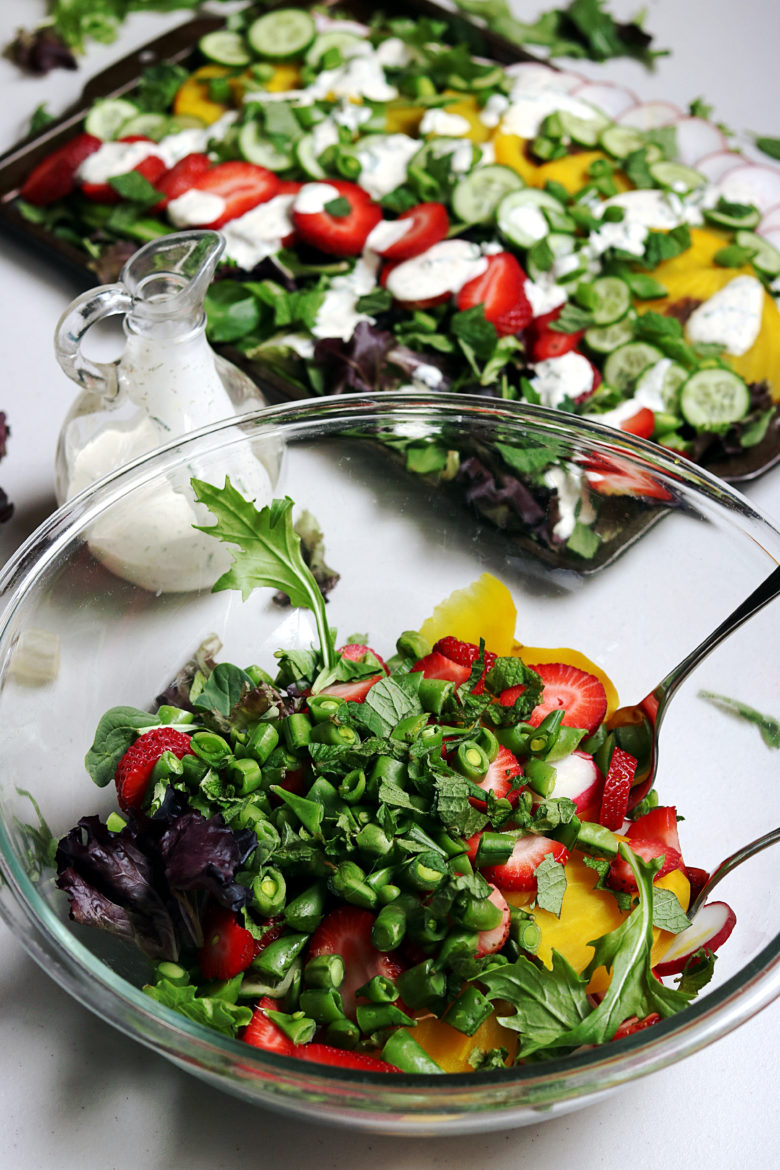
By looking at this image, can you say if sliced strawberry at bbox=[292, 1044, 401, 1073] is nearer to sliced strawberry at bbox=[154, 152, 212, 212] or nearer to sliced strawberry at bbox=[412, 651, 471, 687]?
sliced strawberry at bbox=[412, 651, 471, 687]

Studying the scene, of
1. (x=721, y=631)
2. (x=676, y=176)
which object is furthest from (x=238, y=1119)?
(x=676, y=176)

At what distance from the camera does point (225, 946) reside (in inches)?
35.8

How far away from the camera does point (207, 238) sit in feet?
4.04

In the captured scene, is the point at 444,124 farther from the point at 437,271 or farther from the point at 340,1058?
the point at 340,1058

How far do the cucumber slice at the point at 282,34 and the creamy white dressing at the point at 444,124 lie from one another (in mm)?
299

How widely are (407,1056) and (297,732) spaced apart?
0.94 feet

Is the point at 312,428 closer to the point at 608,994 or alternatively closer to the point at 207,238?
the point at 207,238

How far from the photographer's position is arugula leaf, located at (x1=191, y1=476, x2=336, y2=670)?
3.65ft

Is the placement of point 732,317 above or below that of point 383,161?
below

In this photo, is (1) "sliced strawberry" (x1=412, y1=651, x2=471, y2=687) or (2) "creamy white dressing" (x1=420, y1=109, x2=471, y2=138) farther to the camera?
(2) "creamy white dressing" (x1=420, y1=109, x2=471, y2=138)

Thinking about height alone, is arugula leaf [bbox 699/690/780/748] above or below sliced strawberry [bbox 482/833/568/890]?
below

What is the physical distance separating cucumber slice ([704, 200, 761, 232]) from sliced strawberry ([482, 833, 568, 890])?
3.90 ft

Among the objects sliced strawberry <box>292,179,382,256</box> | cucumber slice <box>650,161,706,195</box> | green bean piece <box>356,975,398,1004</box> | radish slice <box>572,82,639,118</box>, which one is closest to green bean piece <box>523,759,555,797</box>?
green bean piece <box>356,975,398,1004</box>

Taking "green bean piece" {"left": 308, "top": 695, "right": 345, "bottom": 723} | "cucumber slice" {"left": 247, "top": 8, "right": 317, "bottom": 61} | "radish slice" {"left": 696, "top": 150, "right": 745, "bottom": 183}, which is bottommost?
"radish slice" {"left": 696, "top": 150, "right": 745, "bottom": 183}
